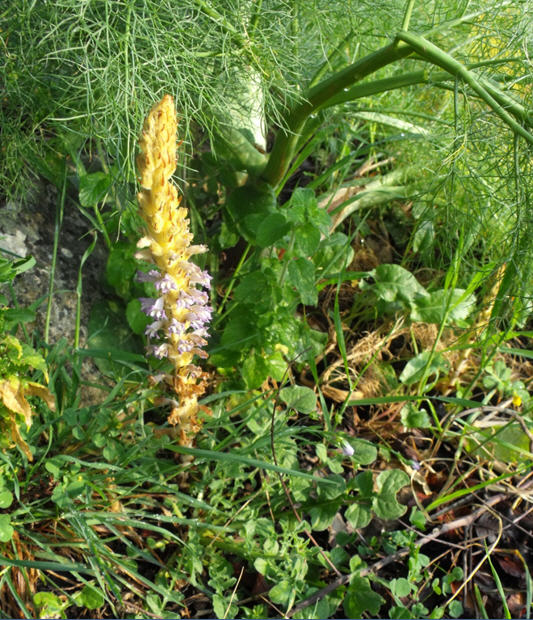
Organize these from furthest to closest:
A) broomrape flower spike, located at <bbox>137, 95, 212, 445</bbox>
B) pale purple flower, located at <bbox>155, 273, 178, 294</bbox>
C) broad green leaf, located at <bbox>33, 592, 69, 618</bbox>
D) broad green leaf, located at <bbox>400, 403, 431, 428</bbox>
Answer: broad green leaf, located at <bbox>400, 403, 431, 428</bbox> → broad green leaf, located at <bbox>33, 592, 69, 618</bbox> → pale purple flower, located at <bbox>155, 273, 178, 294</bbox> → broomrape flower spike, located at <bbox>137, 95, 212, 445</bbox>

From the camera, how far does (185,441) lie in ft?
4.06

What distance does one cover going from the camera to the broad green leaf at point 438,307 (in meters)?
1.61

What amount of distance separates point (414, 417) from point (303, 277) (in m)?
0.45

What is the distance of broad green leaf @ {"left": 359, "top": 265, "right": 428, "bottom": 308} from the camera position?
162 cm

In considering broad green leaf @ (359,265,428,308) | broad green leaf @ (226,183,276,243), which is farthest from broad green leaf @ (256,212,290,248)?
broad green leaf @ (359,265,428,308)

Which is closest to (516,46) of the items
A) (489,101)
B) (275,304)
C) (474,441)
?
(489,101)

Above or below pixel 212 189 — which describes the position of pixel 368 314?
below

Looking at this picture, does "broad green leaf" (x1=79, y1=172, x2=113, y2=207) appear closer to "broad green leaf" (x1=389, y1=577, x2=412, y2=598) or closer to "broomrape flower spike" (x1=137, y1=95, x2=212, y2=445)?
"broomrape flower spike" (x1=137, y1=95, x2=212, y2=445)

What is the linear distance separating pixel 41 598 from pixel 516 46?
4.72 feet

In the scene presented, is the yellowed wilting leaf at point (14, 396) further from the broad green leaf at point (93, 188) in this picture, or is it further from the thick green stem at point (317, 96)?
the thick green stem at point (317, 96)

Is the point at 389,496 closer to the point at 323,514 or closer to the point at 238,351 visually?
the point at 323,514

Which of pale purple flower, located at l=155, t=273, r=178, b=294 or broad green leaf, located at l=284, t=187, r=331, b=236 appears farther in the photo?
broad green leaf, located at l=284, t=187, r=331, b=236

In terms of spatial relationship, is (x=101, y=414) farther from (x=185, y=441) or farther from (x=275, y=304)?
(x=275, y=304)

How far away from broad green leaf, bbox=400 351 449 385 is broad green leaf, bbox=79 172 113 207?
2.84ft
